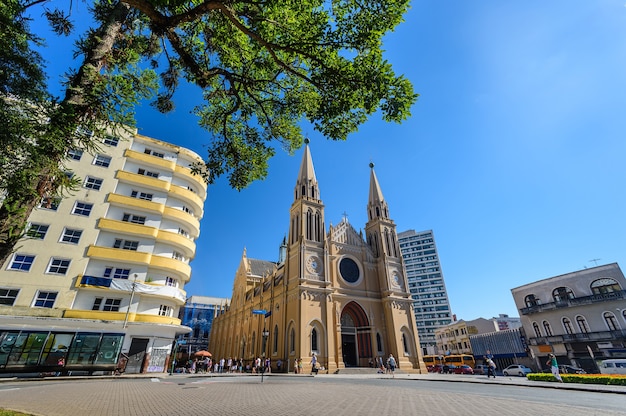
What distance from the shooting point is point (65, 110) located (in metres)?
5.71

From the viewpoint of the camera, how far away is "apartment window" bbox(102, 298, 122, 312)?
20.8 metres

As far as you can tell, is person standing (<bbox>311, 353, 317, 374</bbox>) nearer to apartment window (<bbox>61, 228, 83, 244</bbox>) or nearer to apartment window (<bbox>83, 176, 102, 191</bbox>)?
apartment window (<bbox>61, 228, 83, 244</bbox>)

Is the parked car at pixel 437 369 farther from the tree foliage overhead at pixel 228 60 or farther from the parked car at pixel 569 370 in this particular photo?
the tree foliage overhead at pixel 228 60

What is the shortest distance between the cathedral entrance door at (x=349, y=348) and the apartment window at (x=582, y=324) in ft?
85.4

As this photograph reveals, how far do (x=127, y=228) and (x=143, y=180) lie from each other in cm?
445

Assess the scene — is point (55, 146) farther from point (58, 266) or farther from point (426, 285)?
point (426, 285)

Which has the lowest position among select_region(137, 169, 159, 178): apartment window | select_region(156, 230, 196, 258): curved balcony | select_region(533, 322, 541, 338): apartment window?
select_region(533, 322, 541, 338): apartment window

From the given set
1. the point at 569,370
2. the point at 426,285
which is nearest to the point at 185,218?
the point at 569,370

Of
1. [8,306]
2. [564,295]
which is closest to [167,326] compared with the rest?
[8,306]

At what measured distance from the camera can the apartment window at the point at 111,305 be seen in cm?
2078

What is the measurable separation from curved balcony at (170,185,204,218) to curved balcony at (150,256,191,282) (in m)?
5.55

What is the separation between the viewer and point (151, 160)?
2614 centimetres

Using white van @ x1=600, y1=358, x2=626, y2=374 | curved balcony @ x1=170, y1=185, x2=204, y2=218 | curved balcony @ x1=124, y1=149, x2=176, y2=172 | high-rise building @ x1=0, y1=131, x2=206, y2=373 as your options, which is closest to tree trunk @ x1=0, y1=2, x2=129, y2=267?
high-rise building @ x1=0, y1=131, x2=206, y2=373

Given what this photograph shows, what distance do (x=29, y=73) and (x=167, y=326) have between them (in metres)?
19.1
